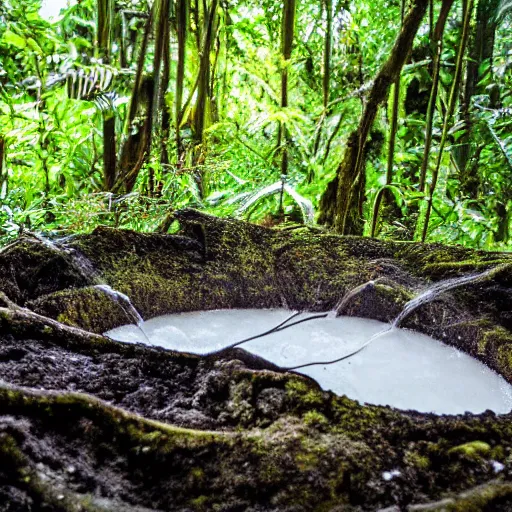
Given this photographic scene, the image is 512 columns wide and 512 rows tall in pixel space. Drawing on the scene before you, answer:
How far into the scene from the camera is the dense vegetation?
177 centimetres

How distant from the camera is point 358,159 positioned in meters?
1.69

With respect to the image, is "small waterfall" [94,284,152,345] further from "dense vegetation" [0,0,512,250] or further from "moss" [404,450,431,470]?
"moss" [404,450,431,470]

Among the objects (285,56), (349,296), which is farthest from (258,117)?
(349,296)

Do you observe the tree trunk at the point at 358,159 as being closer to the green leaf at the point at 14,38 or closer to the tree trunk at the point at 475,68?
the tree trunk at the point at 475,68

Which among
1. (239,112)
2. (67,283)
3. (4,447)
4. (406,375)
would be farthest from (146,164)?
(4,447)

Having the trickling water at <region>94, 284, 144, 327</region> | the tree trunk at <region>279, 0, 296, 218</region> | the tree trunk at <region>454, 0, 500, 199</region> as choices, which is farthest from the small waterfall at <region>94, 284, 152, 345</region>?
the tree trunk at <region>454, 0, 500, 199</region>

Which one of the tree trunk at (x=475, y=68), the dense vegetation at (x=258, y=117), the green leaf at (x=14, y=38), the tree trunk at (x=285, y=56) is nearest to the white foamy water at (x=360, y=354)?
the dense vegetation at (x=258, y=117)

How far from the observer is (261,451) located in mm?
440

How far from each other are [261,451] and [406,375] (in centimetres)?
37

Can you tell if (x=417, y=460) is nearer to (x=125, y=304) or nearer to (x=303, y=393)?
(x=303, y=393)

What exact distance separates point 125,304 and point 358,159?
1061 mm

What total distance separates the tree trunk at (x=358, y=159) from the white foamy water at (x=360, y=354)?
2.51 ft

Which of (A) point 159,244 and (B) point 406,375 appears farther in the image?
(A) point 159,244

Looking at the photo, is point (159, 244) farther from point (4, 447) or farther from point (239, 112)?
point (239, 112)
